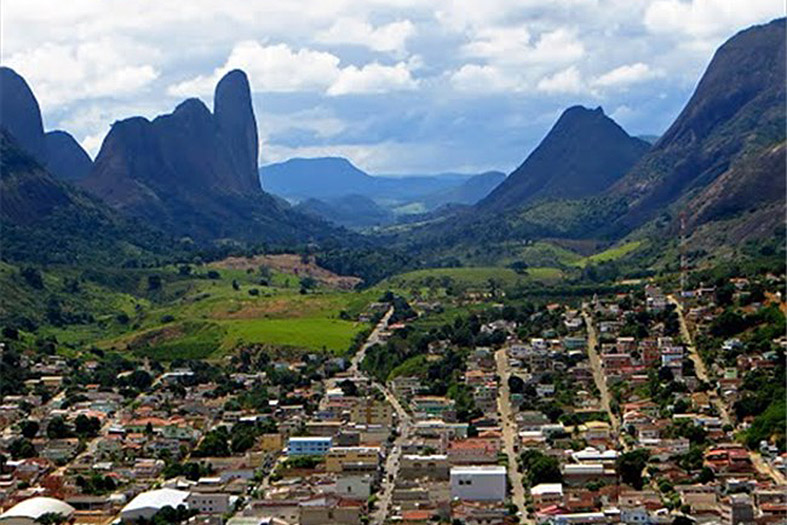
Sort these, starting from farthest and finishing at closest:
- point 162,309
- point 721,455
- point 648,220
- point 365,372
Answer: point 648,220 < point 162,309 < point 365,372 < point 721,455

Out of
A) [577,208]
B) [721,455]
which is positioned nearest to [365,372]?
[721,455]

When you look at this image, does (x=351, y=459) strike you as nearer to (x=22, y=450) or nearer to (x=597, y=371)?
(x=22, y=450)

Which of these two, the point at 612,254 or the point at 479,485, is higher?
the point at 612,254

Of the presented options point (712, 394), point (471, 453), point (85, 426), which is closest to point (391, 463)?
point (471, 453)

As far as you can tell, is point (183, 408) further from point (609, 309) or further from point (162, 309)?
point (162, 309)

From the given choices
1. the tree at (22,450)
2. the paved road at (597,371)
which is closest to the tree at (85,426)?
the tree at (22,450)

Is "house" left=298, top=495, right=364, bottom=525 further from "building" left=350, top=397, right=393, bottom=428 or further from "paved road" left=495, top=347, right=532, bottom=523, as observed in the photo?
"building" left=350, top=397, right=393, bottom=428

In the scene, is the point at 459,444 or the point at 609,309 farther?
the point at 609,309

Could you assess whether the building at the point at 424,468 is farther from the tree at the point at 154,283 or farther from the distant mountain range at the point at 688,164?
the distant mountain range at the point at 688,164
